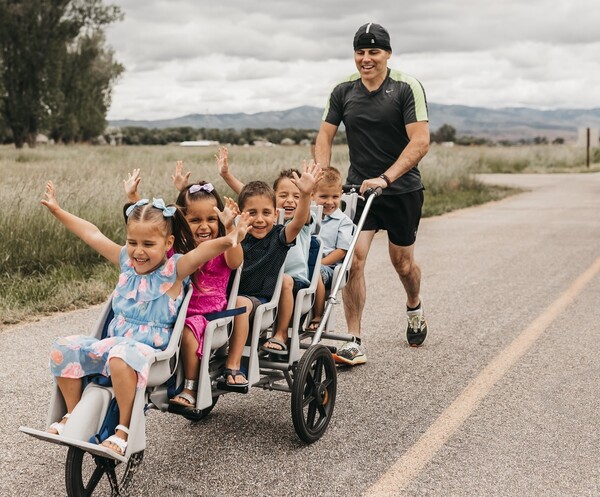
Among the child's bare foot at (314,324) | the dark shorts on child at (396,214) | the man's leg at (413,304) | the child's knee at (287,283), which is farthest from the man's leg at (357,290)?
the child's knee at (287,283)

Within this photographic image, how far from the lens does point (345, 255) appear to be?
18.4 ft

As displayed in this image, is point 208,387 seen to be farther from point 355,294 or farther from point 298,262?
point 355,294

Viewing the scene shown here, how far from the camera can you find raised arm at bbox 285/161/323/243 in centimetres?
454

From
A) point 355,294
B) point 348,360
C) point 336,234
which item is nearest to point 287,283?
point 336,234

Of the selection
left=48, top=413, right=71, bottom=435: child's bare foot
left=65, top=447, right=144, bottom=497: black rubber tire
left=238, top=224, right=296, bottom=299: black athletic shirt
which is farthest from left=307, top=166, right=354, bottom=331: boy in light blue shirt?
left=48, top=413, right=71, bottom=435: child's bare foot

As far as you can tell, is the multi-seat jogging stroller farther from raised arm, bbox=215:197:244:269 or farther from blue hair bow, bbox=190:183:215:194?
blue hair bow, bbox=190:183:215:194

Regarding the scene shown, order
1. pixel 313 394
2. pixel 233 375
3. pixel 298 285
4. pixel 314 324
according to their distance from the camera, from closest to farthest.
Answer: pixel 233 375
pixel 313 394
pixel 298 285
pixel 314 324

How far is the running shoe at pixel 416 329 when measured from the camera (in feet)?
22.2

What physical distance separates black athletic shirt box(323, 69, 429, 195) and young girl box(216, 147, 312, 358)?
126cm

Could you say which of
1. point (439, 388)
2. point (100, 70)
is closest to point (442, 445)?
point (439, 388)

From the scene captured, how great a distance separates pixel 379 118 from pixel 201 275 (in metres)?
2.58

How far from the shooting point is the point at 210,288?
4.19 metres

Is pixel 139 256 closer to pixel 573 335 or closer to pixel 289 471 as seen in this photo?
pixel 289 471

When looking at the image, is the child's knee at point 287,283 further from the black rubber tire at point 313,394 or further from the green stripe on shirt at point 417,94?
the green stripe on shirt at point 417,94
